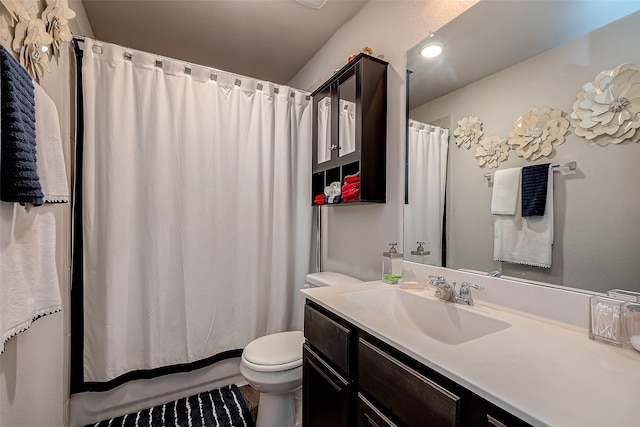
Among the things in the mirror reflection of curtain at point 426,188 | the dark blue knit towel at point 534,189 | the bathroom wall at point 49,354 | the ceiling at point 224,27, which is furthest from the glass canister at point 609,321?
the ceiling at point 224,27

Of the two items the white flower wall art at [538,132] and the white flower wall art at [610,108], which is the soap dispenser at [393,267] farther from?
the white flower wall art at [610,108]

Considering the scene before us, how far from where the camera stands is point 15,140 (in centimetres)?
72

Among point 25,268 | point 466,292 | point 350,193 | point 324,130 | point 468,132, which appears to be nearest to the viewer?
point 25,268

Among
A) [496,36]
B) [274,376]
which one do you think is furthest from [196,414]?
[496,36]

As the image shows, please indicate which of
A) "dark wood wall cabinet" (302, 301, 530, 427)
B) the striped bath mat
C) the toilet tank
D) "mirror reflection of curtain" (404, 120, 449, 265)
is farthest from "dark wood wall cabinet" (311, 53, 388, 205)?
the striped bath mat

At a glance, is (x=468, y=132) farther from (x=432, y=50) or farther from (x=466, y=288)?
(x=466, y=288)

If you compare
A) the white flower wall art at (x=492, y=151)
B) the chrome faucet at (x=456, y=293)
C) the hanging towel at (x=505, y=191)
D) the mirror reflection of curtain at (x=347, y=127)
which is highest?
the mirror reflection of curtain at (x=347, y=127)

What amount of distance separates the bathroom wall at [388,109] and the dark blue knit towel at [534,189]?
1.84 feet

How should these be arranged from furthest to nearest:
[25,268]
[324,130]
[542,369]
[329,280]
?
[324,130], [329,280], [25,268], [542,369]

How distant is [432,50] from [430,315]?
122 centimetres

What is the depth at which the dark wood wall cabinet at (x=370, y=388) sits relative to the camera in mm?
581

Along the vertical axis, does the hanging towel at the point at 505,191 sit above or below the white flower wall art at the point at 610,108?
below

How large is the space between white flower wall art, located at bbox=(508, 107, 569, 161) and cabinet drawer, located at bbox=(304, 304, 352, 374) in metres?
0.90

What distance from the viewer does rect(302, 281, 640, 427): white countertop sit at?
463 millimetres
